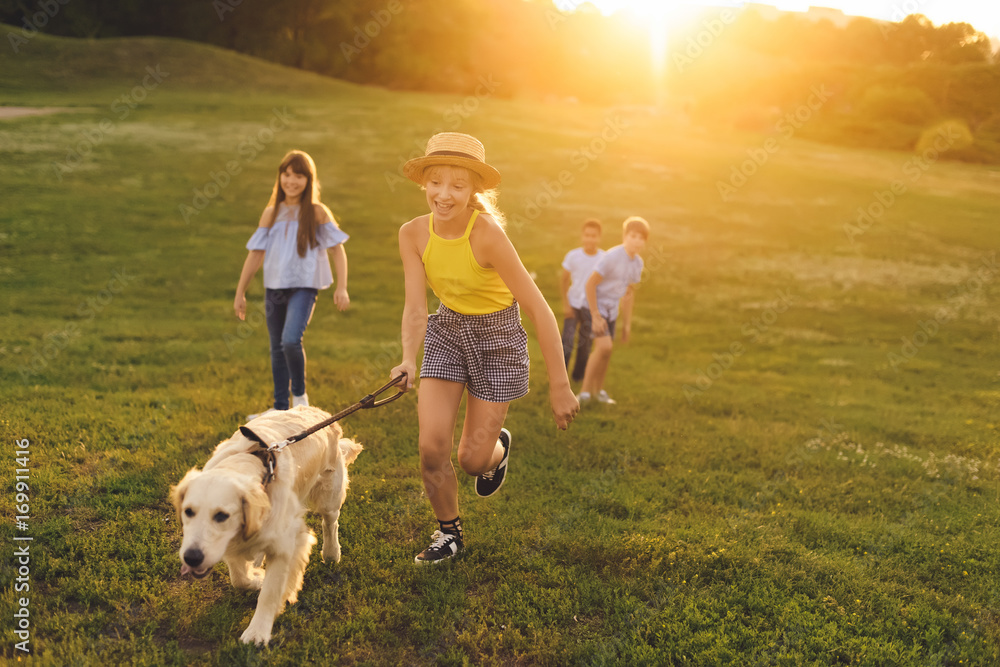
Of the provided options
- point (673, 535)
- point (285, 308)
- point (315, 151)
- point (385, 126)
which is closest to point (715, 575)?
point (673, 535)

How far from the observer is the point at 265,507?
11.8 ft

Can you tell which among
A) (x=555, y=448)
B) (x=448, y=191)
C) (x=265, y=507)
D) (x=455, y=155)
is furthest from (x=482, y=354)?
(x=555, y=448)

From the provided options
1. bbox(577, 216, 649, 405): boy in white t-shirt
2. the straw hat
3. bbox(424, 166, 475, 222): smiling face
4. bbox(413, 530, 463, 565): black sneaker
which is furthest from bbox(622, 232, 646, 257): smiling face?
bbox(413, 530, 463, 565): black sneaker

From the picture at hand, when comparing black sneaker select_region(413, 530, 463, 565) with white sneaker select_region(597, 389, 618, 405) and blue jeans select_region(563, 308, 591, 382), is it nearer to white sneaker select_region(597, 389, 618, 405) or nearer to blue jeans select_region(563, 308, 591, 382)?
white sneaker select_region(597, 389, 618, 405)

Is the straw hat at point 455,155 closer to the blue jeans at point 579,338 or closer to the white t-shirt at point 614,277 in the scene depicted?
the white t-shirt at point 614,277

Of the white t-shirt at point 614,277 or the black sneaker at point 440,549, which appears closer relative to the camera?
the black sneaker at point 440,549

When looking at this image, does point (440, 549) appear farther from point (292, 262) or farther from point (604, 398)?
point (604, 398)

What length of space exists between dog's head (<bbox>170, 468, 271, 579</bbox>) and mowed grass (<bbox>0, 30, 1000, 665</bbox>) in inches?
30.9

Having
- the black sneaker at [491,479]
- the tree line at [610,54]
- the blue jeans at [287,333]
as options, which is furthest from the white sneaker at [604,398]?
the tree line at [610,54]

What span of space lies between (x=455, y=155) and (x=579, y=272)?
556cm

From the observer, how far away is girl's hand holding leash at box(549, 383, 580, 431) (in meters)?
4.16

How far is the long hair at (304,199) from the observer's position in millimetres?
6902

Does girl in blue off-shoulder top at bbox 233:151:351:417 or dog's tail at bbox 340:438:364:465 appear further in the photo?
girl in blue off-shoulder top at bbox 233:151:351:417

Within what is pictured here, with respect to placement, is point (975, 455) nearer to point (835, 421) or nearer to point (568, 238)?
point (835, 421)
